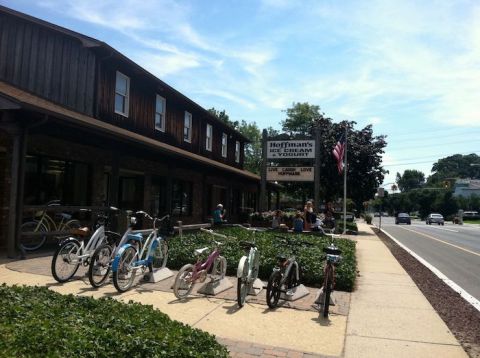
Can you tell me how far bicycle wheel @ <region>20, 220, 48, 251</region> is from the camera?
35.5 ft

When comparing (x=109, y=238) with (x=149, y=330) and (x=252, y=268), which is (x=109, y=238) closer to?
(x=252, y=268)

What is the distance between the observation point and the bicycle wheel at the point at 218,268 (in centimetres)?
735

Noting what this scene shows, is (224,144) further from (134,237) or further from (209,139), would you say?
(134,237)

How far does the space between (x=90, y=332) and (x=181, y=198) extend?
1752 cm

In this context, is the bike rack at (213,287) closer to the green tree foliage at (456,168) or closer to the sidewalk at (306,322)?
the sidewalk at (306,322)

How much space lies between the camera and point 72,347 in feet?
10.8

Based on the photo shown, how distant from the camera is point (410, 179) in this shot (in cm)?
17775

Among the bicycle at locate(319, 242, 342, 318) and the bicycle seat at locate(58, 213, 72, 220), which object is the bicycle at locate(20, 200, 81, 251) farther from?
the bicycle at locate(319, 242, 342, 318)

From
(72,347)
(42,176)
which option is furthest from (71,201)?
(72,347)

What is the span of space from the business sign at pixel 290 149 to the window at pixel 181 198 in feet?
13.8

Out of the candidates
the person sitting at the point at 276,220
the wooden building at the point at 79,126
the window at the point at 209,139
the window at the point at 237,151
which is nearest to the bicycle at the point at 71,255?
the wooden building at the point at 79,126

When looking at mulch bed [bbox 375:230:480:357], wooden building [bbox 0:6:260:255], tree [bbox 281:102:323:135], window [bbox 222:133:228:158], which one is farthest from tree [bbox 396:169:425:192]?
mulch bed [bbox 375:230:480:357]

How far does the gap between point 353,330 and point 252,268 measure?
196 cm

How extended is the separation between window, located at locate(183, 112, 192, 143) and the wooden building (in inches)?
15.5
